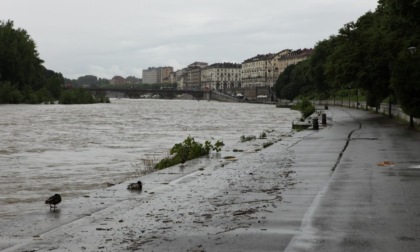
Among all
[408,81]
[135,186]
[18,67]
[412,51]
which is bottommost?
[135,186]

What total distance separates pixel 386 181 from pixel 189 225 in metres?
6.83

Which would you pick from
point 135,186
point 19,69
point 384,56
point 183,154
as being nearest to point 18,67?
point 19,69

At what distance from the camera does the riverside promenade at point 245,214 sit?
8336 mm

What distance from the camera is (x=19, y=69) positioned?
406 ft

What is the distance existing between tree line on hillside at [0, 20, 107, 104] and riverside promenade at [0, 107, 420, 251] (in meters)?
110

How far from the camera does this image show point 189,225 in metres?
9.65

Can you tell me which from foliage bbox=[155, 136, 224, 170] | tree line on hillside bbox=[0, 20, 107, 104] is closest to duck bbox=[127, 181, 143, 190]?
foliage bbox=[155, 136, 224, 170]

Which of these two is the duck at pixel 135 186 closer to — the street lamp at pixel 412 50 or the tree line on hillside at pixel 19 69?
the street lamp at pixel 412 50

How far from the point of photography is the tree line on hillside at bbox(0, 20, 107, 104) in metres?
120

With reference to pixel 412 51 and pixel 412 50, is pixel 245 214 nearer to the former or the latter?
pixel 412 50

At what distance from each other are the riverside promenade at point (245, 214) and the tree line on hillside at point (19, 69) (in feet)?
362

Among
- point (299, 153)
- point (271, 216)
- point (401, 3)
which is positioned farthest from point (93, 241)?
point (401, 3)

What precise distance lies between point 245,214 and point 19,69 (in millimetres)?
121078

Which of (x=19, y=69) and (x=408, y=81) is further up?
(x=19, y=69)
